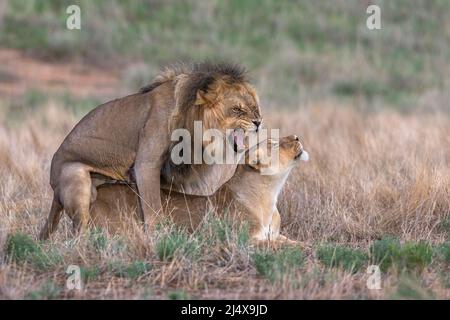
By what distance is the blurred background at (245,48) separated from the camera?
19422 mm

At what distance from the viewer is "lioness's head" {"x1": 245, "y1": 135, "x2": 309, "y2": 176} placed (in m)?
7.43

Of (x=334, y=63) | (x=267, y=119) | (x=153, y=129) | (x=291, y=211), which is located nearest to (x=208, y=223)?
(x=153, y=129)

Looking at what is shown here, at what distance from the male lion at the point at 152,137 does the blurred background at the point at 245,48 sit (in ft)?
31.7

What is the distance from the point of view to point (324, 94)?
1938 cm

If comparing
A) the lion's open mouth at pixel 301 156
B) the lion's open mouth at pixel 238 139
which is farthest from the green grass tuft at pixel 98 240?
the lion's open mouth at pixel 301 156

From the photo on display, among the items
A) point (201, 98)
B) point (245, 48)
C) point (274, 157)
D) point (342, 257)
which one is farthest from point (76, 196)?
point (245, 48)

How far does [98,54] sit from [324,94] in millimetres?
5594

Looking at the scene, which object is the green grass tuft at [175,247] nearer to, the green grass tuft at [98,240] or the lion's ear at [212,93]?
the green grass tuft at [98,240]

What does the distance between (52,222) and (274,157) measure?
70.0 inches

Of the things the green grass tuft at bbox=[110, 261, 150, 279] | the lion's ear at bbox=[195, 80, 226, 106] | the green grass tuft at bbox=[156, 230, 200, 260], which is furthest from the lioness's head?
the green grass tuft at bbox=[110, 261, 150, 279]

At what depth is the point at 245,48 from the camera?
22500mm

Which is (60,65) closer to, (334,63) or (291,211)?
(334,63)

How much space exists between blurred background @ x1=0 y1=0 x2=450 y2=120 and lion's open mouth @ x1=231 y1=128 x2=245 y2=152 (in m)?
9.90

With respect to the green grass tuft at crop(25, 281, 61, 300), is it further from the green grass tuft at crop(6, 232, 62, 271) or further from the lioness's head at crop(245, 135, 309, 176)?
the lioness's head at crop(245, 135, 309, 176)
